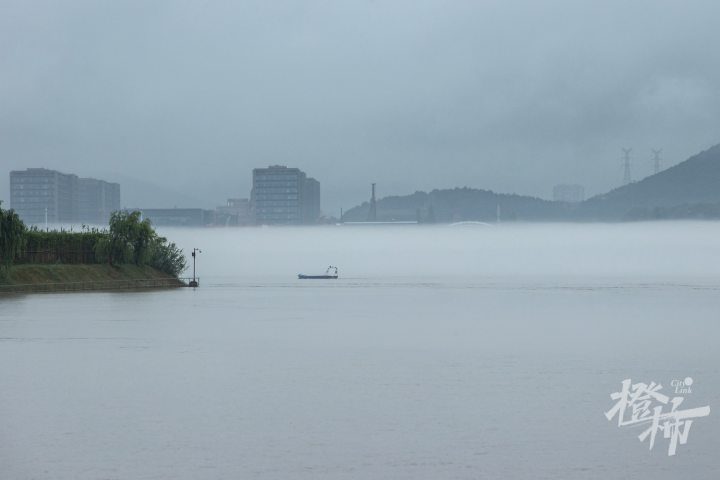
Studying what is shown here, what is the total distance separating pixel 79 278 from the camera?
93000 mm

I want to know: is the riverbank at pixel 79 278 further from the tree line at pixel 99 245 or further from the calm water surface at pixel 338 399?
the calm water surface at pixel 338 399

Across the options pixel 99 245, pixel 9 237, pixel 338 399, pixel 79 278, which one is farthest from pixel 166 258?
pixel 338 399

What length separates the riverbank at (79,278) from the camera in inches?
3339

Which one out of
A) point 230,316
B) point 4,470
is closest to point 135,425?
point 4,470

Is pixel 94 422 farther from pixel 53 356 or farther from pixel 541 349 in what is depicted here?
pixel 541 349

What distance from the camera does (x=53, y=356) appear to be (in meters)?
35.9

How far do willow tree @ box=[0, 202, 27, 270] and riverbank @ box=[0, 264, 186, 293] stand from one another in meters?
1.77

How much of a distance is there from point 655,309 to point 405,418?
190ft

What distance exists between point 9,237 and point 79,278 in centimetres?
1275

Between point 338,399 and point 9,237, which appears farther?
point 9,237

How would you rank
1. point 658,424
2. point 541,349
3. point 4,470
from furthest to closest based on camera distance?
point 541,349 → point 658,424 → point 4,470

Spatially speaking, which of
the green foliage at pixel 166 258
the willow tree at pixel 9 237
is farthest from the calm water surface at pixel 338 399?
the green foliage at pixel 166 258

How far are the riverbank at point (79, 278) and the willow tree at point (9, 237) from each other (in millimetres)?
1770

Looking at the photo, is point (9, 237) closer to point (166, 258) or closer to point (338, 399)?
point (166, 258)
